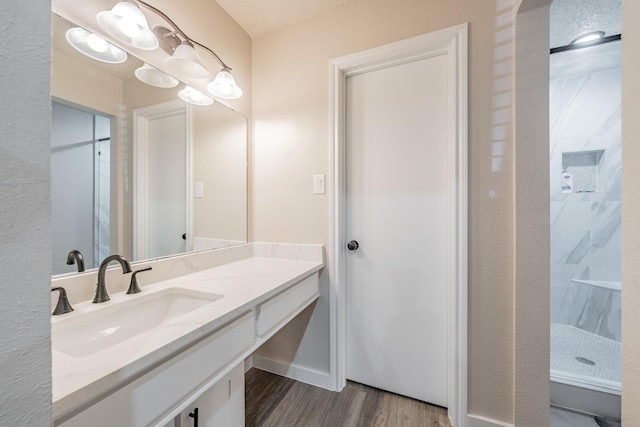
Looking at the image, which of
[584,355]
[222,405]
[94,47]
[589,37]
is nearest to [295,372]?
[222,405]

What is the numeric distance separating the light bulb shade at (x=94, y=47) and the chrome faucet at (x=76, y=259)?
75 cm

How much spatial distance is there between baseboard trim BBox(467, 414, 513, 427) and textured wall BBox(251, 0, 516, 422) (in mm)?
25

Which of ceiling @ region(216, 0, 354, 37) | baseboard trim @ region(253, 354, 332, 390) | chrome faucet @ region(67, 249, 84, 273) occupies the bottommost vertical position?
baseboard trim @ region(253, 354, 332, 390)

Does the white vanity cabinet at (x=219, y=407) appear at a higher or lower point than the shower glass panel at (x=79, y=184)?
lower

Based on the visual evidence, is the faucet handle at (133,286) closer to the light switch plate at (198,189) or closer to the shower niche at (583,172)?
the light switch plate at (198,189)

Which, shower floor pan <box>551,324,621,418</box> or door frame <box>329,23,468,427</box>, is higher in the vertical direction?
door frame <box>329,23,468,427</box>

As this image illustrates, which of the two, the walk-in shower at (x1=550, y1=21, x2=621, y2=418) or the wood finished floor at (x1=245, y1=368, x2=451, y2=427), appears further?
the walk-in shower at (x1=550, y1=21, x2=621, y2=418)

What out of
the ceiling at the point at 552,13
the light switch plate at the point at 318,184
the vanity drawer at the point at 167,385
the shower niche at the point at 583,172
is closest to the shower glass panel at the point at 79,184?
the vanity drawer at the point at 167,385

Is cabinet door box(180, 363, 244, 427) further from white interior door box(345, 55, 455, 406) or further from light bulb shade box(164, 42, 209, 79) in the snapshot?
light bulb shade box(164, 42, 209, 79)

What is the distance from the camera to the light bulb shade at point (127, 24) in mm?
980

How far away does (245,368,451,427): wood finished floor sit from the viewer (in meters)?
1.33

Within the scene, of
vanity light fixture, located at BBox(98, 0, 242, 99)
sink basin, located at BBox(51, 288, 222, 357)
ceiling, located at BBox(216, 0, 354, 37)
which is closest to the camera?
sink basin, located at BBox(51, 288, 222, 357)

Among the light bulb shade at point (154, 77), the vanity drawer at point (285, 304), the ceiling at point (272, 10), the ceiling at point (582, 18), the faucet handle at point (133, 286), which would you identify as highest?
the ceiling at point (272, 10)

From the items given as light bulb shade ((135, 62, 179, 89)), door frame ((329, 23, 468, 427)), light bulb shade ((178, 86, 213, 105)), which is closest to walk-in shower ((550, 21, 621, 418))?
door frame ((329, 23, 468, 427))
